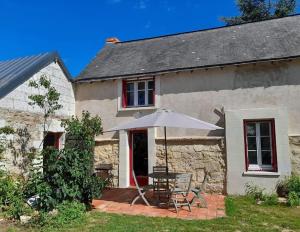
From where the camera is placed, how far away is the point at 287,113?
9.85 m

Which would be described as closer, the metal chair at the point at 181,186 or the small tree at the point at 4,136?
the metal chair at the point at 181,186

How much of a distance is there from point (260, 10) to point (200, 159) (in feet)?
64.4

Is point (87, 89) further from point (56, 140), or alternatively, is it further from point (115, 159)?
point (115, 159)

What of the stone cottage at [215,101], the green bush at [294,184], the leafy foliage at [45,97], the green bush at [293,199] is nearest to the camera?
the green bush at [293,199]

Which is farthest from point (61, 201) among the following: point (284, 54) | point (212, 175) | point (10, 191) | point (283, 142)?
point (284, 54)

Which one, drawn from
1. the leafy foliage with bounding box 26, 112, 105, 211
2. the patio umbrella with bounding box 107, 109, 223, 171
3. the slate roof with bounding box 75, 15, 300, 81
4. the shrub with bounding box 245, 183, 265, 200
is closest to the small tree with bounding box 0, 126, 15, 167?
the leafy foliage with bounding box 26, 112, 105, 211

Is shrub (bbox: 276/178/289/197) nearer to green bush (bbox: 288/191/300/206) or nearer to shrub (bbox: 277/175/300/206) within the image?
shrub (bbox: 277/175/300/206)

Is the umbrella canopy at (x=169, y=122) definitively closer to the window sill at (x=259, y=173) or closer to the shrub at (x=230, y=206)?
the shrub at (x=230, y=206)

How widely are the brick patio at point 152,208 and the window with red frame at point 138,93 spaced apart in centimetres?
385

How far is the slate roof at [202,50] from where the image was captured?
10969 millimetres

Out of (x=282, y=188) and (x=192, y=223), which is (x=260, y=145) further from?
(x=192, y=223)

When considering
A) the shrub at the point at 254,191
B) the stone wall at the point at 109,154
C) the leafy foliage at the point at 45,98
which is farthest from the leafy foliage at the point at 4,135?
the shrub at the point at 254,191

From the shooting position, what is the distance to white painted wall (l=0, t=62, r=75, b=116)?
9.88 meters

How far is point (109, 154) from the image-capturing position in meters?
12.3
